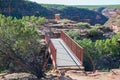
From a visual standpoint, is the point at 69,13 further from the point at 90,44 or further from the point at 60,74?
the point at 60,74

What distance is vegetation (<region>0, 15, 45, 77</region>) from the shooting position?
51.4 feet

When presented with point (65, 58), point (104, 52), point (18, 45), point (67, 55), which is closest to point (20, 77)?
point (18, 45)

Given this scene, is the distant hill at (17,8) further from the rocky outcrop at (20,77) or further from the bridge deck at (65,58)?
the rocky outcrop at (20,77)

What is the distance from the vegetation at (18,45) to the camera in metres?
15.7

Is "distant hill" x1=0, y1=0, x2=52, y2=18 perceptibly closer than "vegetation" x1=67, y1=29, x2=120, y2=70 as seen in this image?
No

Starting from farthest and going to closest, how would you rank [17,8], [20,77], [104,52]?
[17,8], [104,52], [20,77]

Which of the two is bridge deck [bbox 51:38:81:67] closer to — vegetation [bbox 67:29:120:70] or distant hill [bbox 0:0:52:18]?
vegetation [bbox 67:29:120:70]

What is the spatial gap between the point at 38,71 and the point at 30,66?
1.63 feet

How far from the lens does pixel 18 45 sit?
16.9m

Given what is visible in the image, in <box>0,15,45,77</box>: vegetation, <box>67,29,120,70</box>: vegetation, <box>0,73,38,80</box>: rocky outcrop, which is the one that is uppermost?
<box>0,15,45,77</box>: vegetation

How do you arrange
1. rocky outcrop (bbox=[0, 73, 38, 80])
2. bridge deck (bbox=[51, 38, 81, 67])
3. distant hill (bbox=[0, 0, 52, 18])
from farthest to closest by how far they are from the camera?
distant hill (bbox=[0, 0, 52, 18]) < bridge deck (bbox=[51, 38, 81, 67]) < rocky outcrop (bbox=[0, 73, 38, 80])

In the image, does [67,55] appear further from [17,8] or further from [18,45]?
[17,8]

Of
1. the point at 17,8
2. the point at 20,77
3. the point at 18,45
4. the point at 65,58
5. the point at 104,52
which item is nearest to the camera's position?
the point at 20,77

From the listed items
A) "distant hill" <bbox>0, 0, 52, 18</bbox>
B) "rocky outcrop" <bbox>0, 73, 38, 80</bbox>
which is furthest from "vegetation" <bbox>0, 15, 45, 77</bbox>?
"distant hill" <bbox>0, 0, 52, 18</bbox>
